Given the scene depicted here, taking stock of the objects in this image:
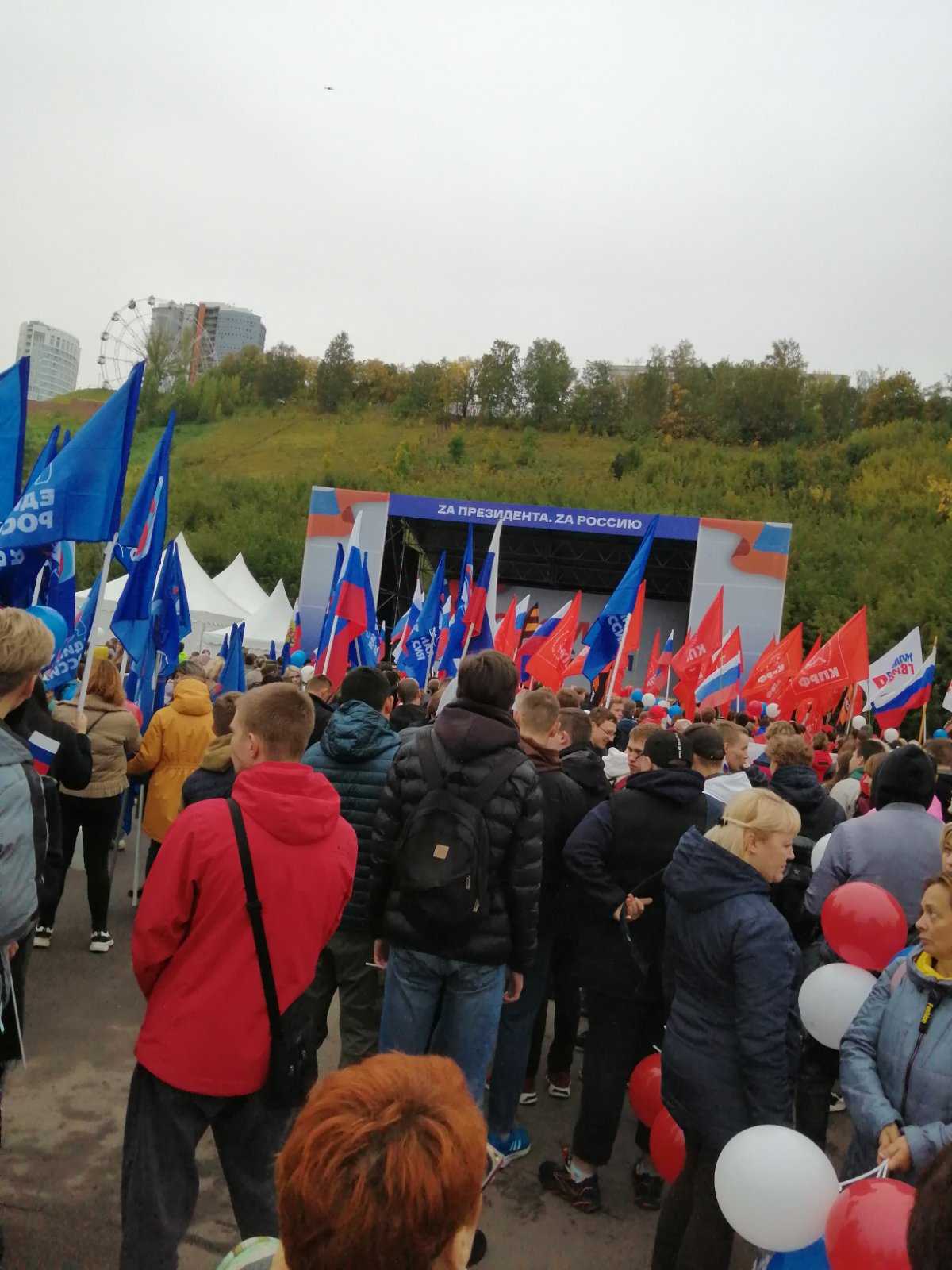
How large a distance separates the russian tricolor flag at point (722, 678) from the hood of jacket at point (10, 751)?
11.8 metres

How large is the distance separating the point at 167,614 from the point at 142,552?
2.72 feet

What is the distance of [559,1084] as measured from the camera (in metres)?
4.59

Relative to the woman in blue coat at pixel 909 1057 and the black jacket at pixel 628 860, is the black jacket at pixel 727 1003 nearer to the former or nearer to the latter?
the woman in blue coat at pixel 909 1057

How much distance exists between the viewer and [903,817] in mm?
3668

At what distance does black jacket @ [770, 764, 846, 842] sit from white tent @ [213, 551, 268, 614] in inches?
727

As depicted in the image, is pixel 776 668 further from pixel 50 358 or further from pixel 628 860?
pixel 50 358

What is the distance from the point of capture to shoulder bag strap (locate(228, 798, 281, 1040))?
2.42 metres

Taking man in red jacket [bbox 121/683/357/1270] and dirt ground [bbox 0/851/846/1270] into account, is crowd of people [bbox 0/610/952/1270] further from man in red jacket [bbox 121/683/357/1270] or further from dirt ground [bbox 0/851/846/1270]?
dirt ground [bbox 0/851/846/1270]

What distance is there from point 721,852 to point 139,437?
48.4m

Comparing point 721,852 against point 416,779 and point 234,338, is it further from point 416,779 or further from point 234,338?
point 234,338

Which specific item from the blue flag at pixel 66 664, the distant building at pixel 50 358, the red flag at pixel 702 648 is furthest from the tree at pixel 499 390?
the blue flag at pixel 66 664

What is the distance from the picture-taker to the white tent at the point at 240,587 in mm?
22188

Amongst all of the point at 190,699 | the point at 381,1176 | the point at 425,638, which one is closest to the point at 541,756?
the point at 190,699

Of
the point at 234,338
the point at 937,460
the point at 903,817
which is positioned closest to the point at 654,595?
the point at 937,460
